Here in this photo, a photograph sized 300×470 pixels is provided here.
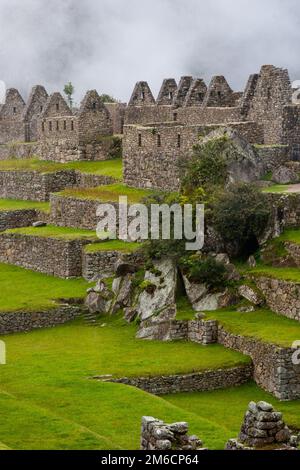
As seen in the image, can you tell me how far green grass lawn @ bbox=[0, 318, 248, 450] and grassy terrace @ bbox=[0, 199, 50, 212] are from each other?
14312 millimetres

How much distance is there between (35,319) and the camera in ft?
150

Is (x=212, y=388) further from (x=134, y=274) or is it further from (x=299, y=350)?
(x=134, y=274)

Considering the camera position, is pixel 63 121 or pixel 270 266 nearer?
pixel 270 266

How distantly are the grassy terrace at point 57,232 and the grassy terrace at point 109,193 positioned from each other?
1.31m

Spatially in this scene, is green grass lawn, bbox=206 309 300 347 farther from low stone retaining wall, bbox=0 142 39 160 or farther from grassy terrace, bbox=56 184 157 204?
low stone retaining wall, bbox=0 142 39 160

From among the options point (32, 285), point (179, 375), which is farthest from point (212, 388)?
point (32, 285)

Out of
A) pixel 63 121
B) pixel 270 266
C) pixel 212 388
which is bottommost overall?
pixel 212 388

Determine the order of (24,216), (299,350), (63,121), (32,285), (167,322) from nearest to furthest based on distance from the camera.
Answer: (299,350) < (167,322) < (32,285) < (24,216) < (63,121)

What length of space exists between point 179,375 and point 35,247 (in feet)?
53.6

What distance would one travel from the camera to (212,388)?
125 feet

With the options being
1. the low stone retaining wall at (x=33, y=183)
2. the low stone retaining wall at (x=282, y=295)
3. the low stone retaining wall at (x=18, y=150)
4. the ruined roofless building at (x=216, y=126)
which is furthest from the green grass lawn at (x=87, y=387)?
the low stone retaining wall at (x=18, y=150)

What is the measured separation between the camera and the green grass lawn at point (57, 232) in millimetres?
51406

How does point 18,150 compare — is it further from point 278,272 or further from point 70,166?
point 278,272

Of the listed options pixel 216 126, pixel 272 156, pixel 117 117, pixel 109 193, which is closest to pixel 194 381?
pixel 272 156
